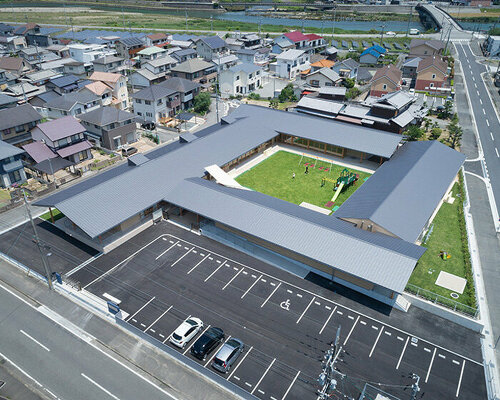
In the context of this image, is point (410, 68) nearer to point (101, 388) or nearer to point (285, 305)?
point (285, 305)

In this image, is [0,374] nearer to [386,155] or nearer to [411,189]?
[411,189]

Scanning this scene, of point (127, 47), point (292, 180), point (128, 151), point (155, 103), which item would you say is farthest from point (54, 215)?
point (127, 47)

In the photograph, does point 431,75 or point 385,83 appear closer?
point 385,83

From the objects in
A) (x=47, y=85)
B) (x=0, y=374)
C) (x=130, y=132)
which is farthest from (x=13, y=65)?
(x=0, y=374)

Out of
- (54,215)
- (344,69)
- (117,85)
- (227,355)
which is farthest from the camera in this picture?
(344,69)

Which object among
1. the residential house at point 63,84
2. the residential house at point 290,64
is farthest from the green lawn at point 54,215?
the residential house at point 290,64

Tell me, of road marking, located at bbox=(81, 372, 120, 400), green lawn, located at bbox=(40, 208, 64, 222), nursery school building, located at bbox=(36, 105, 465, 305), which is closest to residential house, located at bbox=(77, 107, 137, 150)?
nursery school building, located at bbox=(36, 105, 465, 305)
